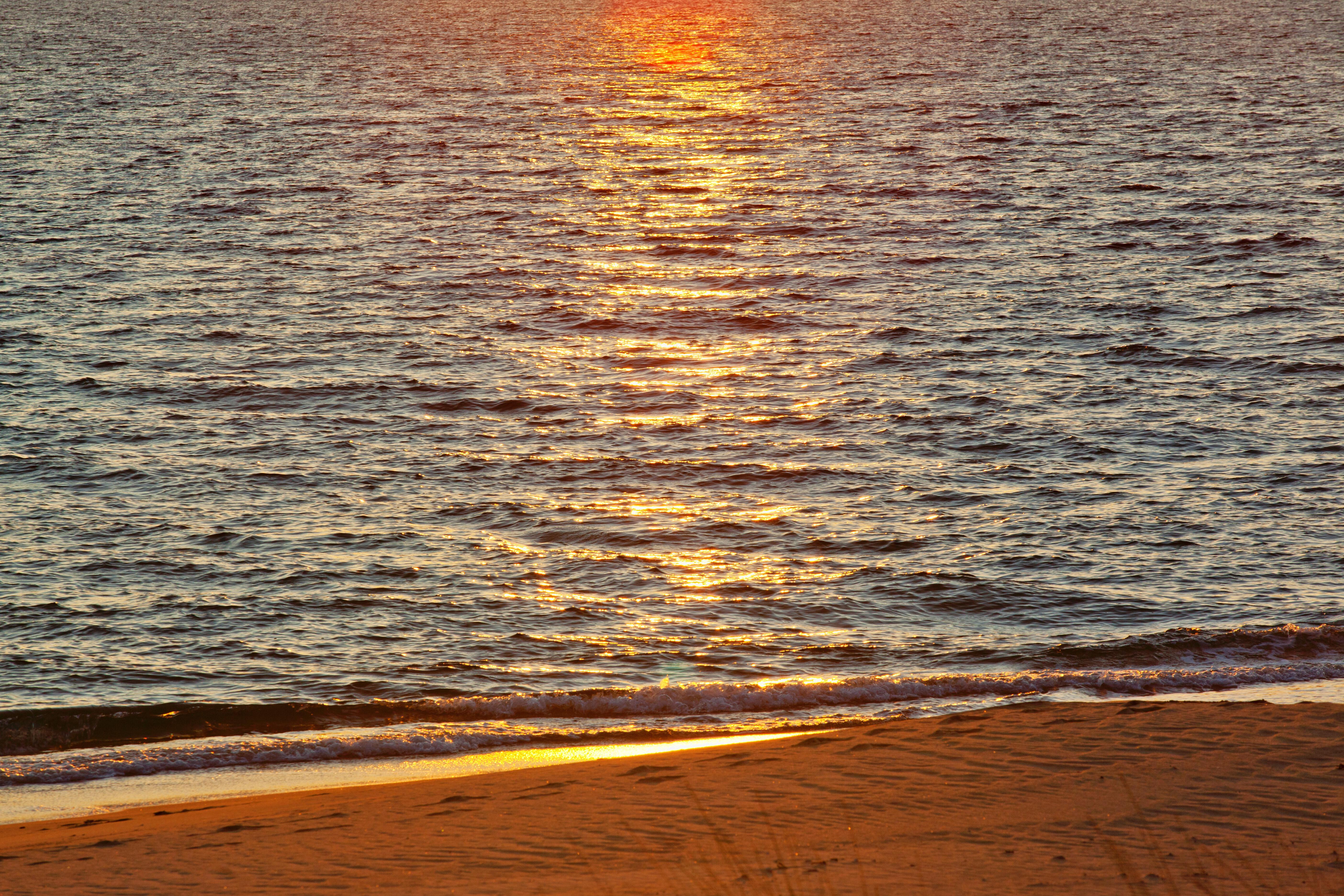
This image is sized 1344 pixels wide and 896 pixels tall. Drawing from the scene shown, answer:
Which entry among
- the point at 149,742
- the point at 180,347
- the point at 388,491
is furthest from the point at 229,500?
the point at 180,347

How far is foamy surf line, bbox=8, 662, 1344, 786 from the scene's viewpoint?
1136 cm

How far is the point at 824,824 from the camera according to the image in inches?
374

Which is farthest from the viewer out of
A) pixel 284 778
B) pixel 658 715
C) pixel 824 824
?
pixel 658 715

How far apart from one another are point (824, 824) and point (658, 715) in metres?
2.98

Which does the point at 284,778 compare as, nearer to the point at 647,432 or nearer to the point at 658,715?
the point at 658,715

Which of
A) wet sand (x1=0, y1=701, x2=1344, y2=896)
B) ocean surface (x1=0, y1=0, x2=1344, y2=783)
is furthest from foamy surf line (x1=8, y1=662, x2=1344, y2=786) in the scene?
wet sand (x1=0, y1=701, x2=1344, y2=896)

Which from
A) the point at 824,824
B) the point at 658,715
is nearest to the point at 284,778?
Answer: the point at 658,715

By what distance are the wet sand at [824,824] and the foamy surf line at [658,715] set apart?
2.77 ft

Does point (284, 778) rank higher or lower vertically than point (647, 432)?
higher

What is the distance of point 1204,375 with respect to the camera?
21.2m

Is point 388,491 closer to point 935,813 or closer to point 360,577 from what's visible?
point 360,577

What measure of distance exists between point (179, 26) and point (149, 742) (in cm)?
8951

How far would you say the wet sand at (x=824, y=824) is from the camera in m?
8.59

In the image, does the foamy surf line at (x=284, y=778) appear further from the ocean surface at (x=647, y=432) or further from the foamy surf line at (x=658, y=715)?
the ocean surface at (x=647, y=432)
